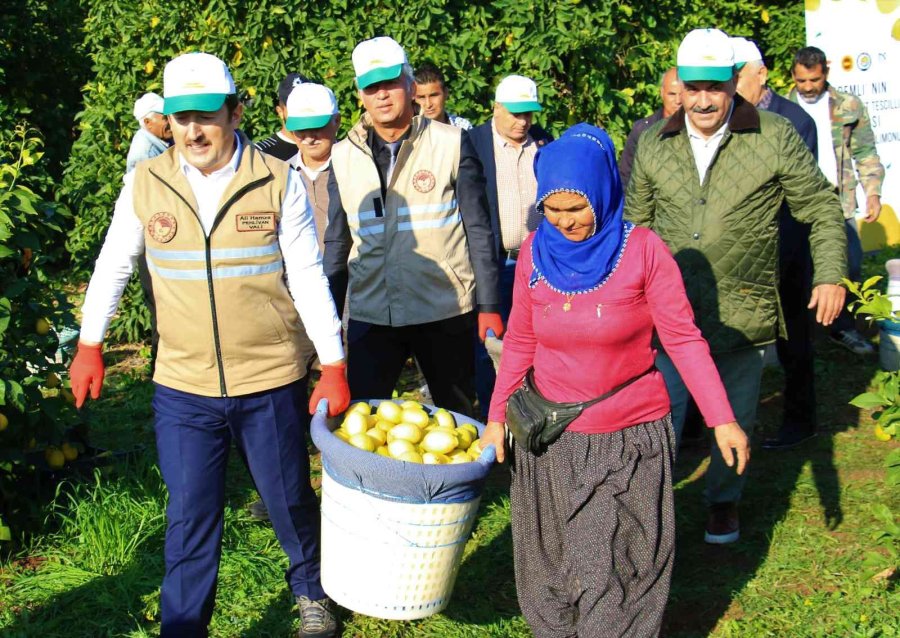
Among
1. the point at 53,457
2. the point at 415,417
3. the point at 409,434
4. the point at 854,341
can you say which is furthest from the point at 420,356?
the point at 854,341

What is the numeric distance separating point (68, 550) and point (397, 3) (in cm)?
369

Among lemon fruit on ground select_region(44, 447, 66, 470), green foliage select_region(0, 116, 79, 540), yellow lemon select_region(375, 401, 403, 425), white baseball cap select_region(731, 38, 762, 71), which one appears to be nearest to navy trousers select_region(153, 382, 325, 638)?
yellow lemon select_region(375, 401, 403, 425)

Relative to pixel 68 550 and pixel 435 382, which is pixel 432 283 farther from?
pixel 68 550

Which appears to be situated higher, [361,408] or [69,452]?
[361,408]

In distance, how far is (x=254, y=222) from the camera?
338 cm

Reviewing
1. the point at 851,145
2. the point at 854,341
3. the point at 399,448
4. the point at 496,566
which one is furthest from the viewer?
the point at 854,341

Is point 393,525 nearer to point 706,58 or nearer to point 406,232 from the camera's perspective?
point 406,232

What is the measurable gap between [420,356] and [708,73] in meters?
1.61

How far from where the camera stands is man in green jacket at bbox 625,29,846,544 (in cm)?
396

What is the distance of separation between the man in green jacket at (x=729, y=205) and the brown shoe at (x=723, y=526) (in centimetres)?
45

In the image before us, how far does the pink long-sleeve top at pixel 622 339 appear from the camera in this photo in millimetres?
3195

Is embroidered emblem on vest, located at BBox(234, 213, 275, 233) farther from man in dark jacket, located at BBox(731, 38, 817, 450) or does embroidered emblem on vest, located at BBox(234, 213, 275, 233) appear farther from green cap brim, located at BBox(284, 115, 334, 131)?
man in dark jacket, located at BBox(731, 38, 817, 450)

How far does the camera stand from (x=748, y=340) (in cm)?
421

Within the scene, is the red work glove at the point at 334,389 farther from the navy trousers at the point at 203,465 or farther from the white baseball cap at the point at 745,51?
the white baseball cap at the point at 745,51
